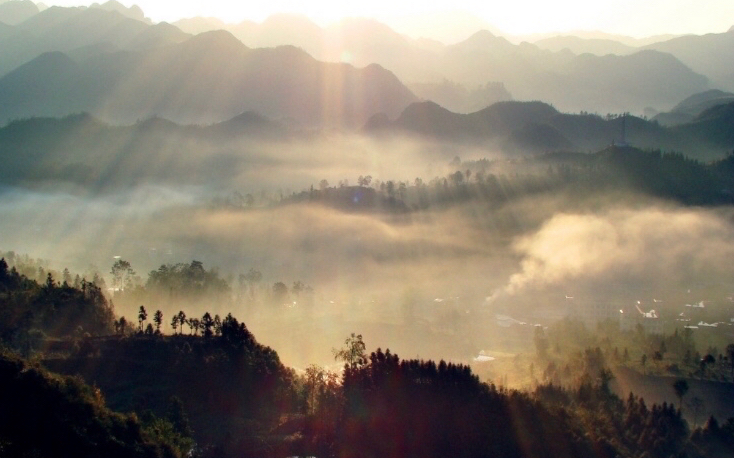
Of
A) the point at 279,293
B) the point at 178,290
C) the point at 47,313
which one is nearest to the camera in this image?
the point at 47,313

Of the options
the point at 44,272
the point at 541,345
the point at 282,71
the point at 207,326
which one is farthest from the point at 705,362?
the point at 282,71

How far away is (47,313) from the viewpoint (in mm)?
32312

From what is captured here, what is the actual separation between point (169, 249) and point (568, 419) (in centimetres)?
5286

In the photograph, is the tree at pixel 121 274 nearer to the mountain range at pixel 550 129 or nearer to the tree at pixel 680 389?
the tree at pixel 680 389

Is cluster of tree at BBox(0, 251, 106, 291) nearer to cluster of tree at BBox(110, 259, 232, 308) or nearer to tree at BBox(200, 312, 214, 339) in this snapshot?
cluster of tree at BBox(110, 259, 232, 308)

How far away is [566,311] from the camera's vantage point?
52312 mm

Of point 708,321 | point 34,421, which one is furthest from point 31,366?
point 708,321

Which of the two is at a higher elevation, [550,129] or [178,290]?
[550,129]

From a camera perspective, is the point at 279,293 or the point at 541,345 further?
the point at 279,293

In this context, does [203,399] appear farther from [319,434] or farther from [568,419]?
[568,419]

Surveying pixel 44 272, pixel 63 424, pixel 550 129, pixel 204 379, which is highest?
pixel 550 129

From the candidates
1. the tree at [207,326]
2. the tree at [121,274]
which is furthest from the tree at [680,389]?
the tree at [121,274]

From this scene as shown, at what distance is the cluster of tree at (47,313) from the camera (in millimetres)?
30188

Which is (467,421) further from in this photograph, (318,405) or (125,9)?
(125,9)
